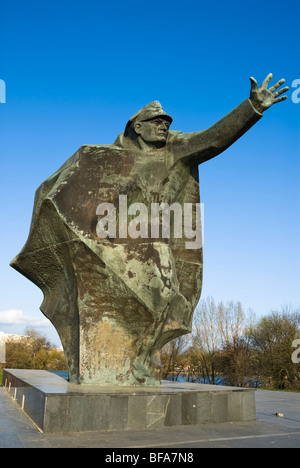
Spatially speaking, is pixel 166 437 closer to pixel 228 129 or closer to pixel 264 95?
pixel 228 129

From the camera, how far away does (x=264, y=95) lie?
21.9ft

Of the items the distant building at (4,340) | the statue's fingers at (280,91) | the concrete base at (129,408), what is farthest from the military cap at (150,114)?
the distant building at (4,340)

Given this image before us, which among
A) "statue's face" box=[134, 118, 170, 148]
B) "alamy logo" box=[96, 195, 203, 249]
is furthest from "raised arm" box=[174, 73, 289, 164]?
"alamy logo" box=[96, 195, 203, 249]

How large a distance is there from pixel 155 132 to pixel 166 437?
495cm

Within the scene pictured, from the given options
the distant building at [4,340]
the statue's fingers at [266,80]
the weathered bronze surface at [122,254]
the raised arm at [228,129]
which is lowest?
the distant building at [4,340]

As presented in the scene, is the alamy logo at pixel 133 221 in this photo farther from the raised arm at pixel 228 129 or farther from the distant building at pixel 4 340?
the distant building at pixel 4 340

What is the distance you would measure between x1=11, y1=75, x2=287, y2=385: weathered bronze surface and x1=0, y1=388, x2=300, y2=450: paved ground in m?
1.49

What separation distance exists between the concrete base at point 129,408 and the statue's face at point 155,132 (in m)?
4.21

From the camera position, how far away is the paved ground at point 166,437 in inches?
176

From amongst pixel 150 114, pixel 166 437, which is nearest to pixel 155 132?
pixel 150 114

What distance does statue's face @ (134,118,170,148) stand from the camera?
7566mm

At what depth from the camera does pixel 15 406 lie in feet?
24.1
